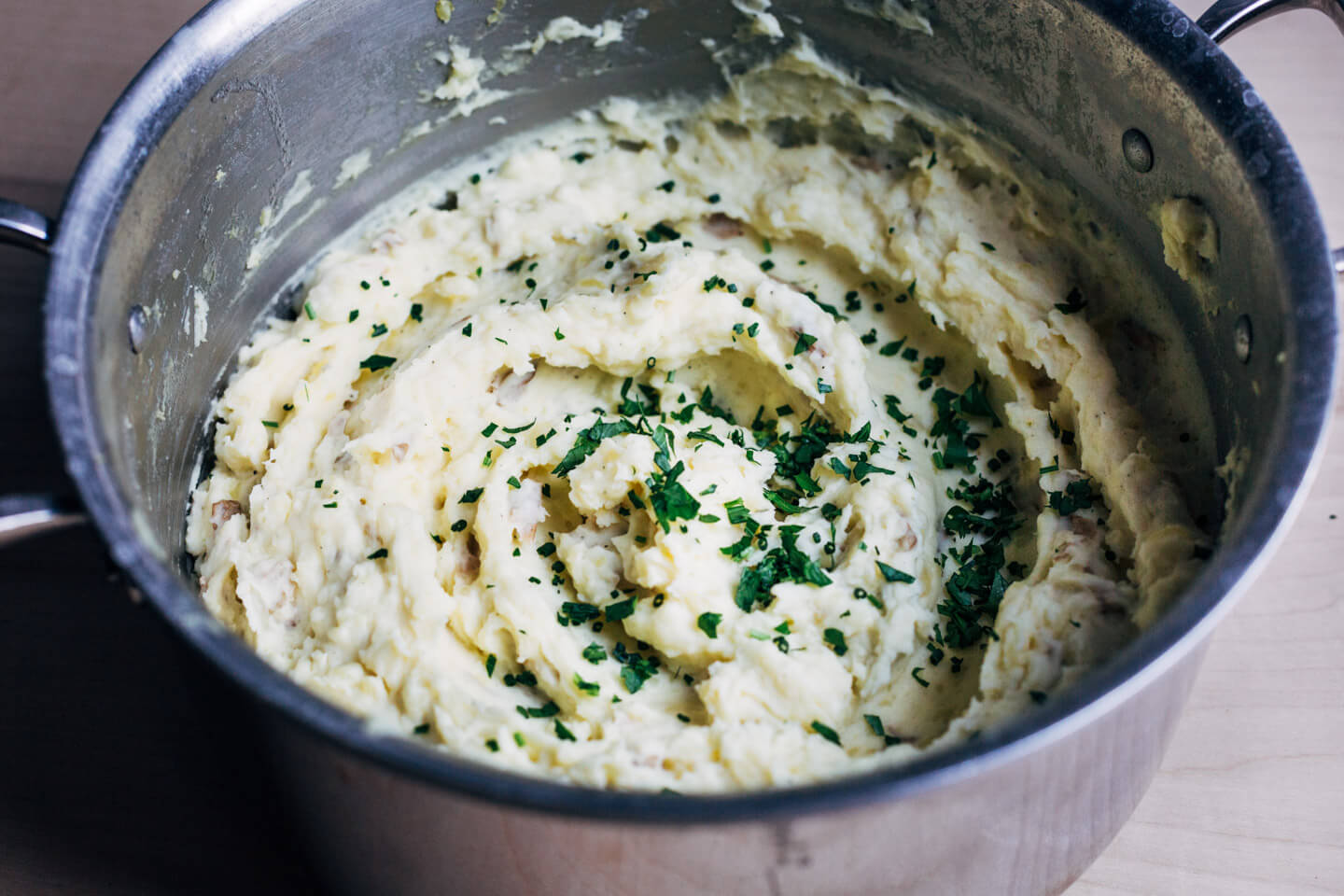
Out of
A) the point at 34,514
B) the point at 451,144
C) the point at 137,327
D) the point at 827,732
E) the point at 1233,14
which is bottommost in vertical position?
the point at 827,732

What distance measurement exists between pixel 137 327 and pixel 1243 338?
1.88 metres

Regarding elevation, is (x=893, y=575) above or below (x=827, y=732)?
above

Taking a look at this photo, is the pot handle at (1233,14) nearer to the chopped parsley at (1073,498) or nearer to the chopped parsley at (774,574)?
the chopped parsley at (1073,498)

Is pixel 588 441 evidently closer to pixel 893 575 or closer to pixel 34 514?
pixel 893 575

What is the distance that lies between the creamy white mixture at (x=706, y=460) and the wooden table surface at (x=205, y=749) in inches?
14.6

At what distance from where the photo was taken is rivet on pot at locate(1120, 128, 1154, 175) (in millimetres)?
2143

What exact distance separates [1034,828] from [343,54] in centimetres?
189

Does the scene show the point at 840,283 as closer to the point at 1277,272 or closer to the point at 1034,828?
the point at 1277,272

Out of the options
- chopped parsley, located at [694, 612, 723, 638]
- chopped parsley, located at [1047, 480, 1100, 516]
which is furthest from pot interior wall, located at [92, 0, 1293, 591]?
chopped parsley, located at [694, 612, 723, 638]

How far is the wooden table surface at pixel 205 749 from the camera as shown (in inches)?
81.7

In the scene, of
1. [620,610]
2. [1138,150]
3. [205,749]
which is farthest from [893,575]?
[205,749]

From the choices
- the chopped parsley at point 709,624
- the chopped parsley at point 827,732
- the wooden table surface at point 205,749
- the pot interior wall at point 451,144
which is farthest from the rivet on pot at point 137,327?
the chopped parsley at point 827,732

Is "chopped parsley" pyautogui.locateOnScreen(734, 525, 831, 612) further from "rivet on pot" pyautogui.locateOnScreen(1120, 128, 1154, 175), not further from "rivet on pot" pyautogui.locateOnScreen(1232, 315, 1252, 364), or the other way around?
"rivet on pot" pyautogui.locateOnScreen(1120, 128, 1154, 175)

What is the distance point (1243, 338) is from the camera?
1945mm
